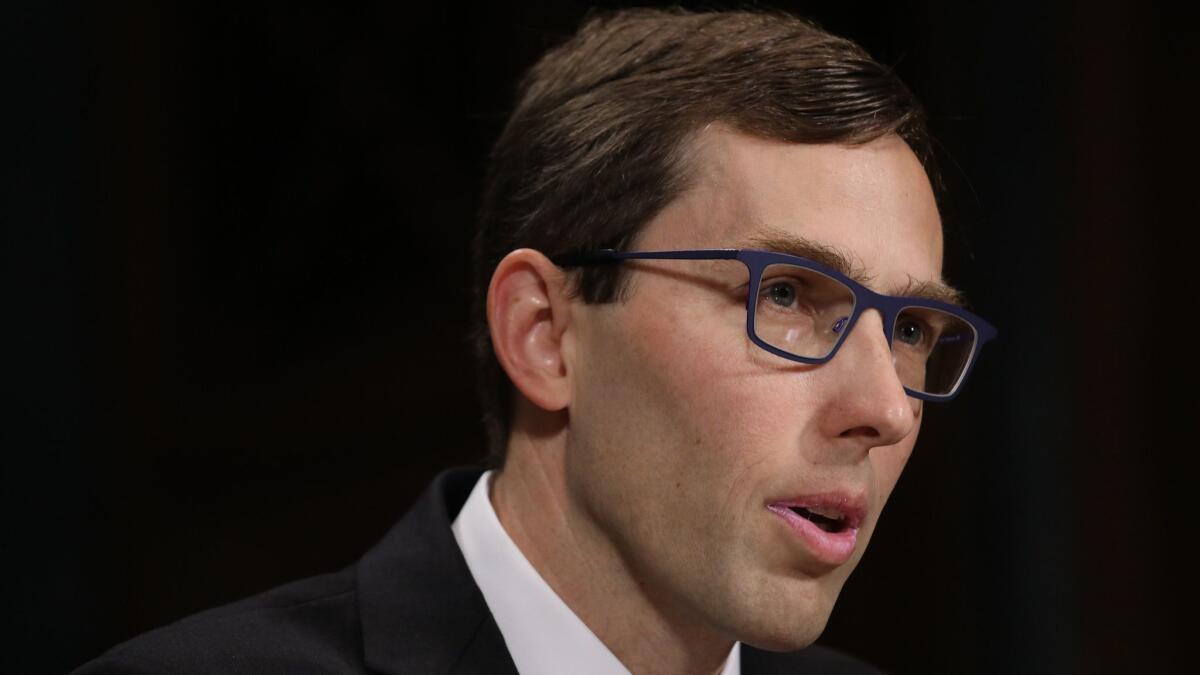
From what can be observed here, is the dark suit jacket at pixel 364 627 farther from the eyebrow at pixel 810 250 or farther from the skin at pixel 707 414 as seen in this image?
the eyebrow at pixel 810 250

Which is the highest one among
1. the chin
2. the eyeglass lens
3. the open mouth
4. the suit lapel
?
the eyeglass lens

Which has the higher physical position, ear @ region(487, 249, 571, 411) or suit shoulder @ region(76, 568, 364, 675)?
ear @ region(487, 249, 571, 411)

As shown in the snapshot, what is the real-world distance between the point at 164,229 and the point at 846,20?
1.74m

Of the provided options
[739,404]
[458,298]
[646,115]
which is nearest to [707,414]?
[739,404]

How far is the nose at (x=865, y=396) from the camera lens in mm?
1784

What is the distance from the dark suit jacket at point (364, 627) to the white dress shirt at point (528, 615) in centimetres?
4

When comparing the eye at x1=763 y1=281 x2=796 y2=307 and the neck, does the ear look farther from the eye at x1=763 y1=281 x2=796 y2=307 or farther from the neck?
the eye at x1=763 y1=281 x2=796 y2=307

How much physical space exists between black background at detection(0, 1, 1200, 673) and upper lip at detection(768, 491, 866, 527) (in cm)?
136

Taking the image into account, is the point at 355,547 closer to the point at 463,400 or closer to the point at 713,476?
the point at 463,400

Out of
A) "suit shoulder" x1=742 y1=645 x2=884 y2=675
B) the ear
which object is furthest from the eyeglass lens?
"suit shoulder" x1=742 y1=645 x2=884 y2=675

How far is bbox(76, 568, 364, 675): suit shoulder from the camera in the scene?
184 centimetres

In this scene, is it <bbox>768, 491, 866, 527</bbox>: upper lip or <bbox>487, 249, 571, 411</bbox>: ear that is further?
<bbox>487, 249, 571, 411</bbox>: ear

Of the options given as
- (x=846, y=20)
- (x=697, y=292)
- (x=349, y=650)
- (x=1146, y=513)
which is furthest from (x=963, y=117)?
(x=349, y=650)

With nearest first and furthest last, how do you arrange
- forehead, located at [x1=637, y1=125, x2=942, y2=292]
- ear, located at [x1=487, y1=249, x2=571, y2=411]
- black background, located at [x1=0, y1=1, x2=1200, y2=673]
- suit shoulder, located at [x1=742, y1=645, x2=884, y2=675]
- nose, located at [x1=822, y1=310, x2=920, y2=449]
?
nose, located at [x1=822, y1=310, x2=920, y2=449]
forehead, located at [x1=637, y1=125, x2=942, y2=292]
ear, located at [x1=487, y1=249, x2=571, y2=411]
suit shoulder, located at [x1=742, y1=645, x2=884, y2=675]
black background, located at [x1=0, y1=1, x2=1200, y2=673]
